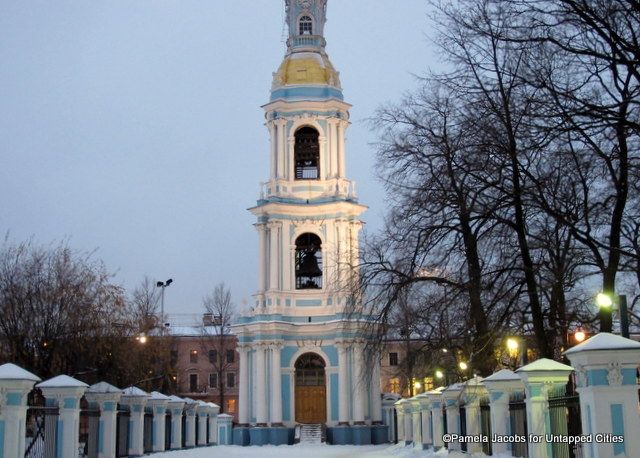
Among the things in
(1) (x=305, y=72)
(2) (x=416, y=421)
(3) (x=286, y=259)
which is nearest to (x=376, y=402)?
(3) (x=286, y=259)

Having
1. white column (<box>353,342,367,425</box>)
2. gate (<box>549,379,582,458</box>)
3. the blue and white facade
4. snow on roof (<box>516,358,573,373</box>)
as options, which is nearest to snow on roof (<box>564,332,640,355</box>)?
gate (<box>549,379,582,458</box>)

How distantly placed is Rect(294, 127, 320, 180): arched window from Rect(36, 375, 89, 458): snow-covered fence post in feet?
116

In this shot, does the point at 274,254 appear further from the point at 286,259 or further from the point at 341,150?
the point at 341,150

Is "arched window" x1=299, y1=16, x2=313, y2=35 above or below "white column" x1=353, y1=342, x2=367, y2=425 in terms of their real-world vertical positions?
above

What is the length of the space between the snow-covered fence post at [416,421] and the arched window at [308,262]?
673 inches

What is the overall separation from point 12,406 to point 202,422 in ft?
99.4

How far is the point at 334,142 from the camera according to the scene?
56188 millimetres

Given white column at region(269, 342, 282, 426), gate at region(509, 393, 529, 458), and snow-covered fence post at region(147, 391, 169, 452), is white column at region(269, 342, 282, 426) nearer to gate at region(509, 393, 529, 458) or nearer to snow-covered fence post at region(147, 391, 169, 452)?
snow-covered fence post at region(147, 391, 169, 452)

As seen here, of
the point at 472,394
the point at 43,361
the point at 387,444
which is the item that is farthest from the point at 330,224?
the point at 472,394

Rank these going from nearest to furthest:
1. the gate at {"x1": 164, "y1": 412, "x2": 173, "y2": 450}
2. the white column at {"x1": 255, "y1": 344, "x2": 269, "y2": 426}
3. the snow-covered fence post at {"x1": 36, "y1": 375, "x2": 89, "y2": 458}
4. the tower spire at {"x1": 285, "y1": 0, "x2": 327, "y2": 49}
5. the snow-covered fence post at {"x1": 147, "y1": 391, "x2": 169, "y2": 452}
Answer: the snow-covered fence post at {"x1": 36, "y1": 375, "x2": 89, "y2": 458} → the snow-covered fence post at {"x1": 147, "y1": 391, "x2": 169, "y2": 452} → the gate at {"x1": 164, "y1": 412, "x2": 173, "y2": 450} → the white column at {"x1": 255, "y1": 344, "x2": 269, "y2": 426} → the tower spire at {"x1": 285, "y1": 0, "x2": 327, "y2": 49}

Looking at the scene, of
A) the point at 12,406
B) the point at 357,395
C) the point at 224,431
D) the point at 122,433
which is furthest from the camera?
the point at 224,431

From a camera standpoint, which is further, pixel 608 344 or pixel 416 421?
pixel 416 421

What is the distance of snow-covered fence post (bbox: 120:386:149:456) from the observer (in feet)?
103

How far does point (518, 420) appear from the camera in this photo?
1950cm
